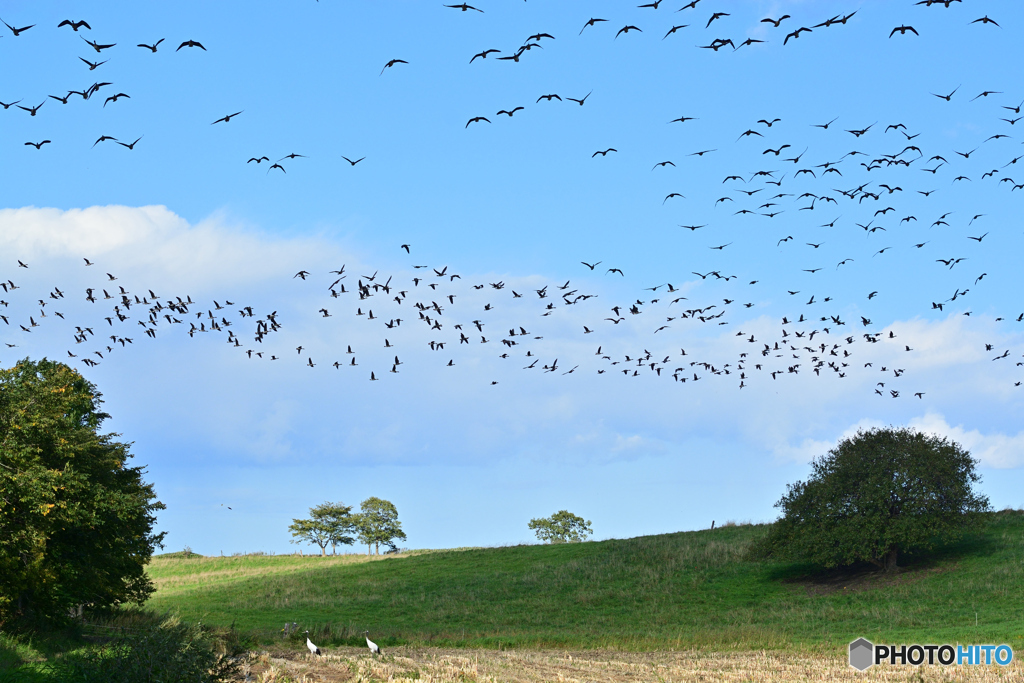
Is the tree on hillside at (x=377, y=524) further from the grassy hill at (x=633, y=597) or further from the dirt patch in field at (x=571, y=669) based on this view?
the dirt patch in field at (x=571, y=669)

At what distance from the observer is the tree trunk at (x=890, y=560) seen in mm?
62800

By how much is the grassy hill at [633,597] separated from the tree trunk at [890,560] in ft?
5.01

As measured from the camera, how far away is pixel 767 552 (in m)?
67.2

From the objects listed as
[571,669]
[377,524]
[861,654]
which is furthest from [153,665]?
[377,524]

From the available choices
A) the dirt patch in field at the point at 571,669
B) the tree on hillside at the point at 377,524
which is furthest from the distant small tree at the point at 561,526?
the dirt patch in field at the point at 571,669

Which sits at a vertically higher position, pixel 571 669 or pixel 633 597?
pixel 571 669

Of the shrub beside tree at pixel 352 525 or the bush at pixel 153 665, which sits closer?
the bush at pixel 153 665

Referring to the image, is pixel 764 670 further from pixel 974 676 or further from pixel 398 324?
pixel 398 324

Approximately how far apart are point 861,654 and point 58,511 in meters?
33.9

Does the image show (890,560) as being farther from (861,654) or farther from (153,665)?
(153,665)

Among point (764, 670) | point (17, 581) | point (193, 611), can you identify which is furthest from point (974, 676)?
point (193, 611)

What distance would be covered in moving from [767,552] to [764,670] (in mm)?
40533

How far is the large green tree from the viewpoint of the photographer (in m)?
31.3

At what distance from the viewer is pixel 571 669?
29.2 metres
